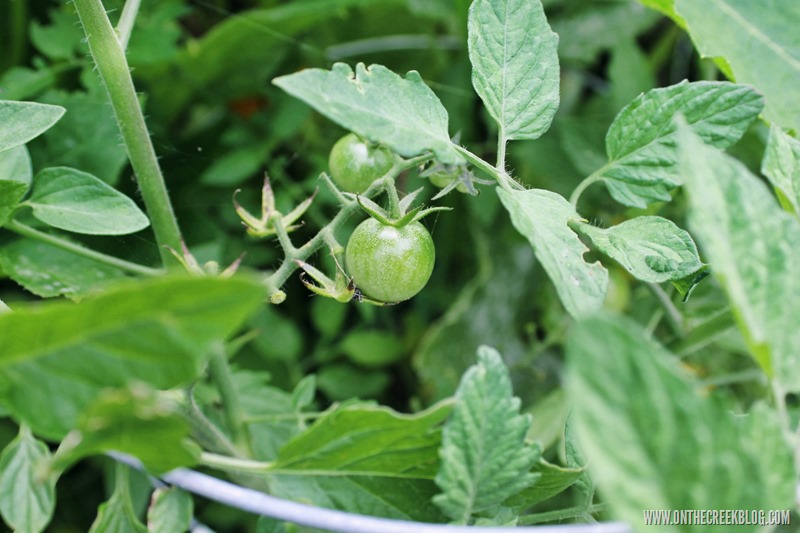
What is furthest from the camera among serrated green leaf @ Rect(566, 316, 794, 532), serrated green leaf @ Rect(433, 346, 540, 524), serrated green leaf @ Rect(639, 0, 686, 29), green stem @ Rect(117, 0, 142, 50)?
serrated green leaf @ Rect(639, 0, 686, 29)

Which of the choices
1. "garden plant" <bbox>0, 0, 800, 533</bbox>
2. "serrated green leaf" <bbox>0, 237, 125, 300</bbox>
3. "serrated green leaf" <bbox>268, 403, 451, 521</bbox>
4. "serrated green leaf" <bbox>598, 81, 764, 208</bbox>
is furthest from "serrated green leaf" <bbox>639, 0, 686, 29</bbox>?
"serrated green leaf" <bbox>0, 237, 125, 300</bbox>

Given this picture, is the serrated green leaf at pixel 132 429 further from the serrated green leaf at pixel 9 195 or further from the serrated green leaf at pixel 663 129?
the serrated green leaf at pixel 663 129

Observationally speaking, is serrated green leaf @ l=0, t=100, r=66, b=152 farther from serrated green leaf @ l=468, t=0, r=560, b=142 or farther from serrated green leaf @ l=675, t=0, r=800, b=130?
serrated green leaf @ l=675, t=0, r=800, b=130

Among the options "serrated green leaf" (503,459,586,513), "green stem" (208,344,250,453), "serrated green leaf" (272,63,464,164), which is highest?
"serrated green leaf" (272,63,464,164)

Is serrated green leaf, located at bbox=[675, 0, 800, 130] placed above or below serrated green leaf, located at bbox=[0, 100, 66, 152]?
below

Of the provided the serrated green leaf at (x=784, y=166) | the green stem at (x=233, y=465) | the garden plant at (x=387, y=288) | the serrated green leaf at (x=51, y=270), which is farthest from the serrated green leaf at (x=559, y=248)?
the serrated green leaf at (x=51, y=270)

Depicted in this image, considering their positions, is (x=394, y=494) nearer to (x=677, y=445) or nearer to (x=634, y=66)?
(x=677, y=445)

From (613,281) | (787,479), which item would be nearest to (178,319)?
(787,479)
